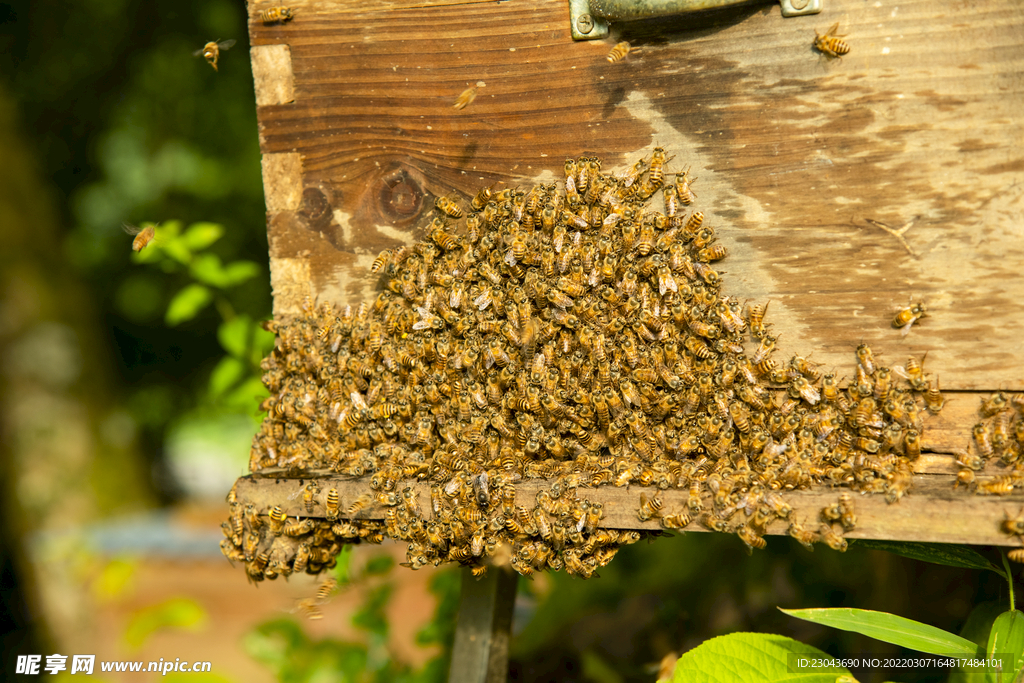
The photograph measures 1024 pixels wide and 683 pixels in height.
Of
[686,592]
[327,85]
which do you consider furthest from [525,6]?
[686,592]

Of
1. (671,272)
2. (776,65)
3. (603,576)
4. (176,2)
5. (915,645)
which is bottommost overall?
(603,576)

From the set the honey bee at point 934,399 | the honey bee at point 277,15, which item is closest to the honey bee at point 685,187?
the honey bee at point 934,399

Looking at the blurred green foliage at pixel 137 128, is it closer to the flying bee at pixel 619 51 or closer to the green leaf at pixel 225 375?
the green leaf at pixel 225 375

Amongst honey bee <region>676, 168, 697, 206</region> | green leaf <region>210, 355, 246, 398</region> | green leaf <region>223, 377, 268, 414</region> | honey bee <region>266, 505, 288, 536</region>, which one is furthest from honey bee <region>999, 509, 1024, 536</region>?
green leaf <region>210, 355, 246, 398</region>

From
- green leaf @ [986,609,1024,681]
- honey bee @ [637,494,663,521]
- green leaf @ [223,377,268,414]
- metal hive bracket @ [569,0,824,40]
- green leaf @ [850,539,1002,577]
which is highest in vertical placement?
metal hive bracket @ [569,0,824,40]

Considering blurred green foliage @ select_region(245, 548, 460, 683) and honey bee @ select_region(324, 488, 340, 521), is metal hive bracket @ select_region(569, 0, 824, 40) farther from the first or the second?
blurred green foliage @ select_region(245, 548, 460, 683)

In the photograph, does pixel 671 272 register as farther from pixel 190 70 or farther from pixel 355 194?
pixel 190 70
